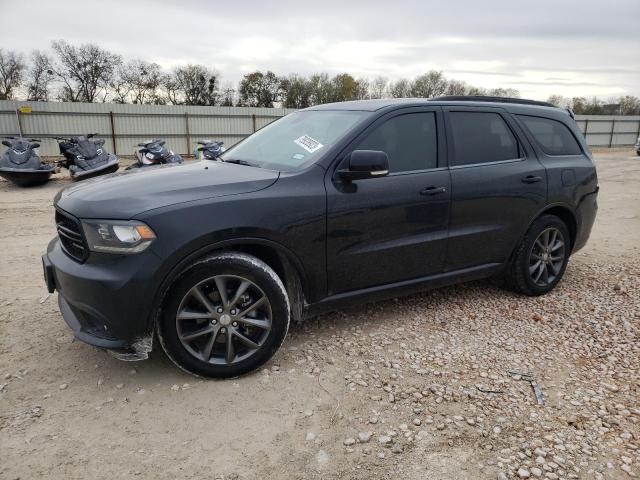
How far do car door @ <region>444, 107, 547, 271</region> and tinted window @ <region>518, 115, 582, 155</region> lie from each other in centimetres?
21

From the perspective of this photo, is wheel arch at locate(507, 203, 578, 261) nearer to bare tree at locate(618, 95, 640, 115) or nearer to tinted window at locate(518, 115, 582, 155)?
tinted window at locate(518, 115, 582, 155)

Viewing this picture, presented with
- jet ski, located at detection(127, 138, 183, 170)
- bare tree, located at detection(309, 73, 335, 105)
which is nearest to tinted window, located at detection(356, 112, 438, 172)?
jet ski, located at detection(127, 138, 183, 170)

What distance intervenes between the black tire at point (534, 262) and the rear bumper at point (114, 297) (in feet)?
10.5

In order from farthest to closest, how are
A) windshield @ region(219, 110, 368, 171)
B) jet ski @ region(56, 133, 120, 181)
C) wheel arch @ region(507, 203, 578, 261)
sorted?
jet ski @ region(56, 133, 120, 181) → wheel arch @ region(507, 203, 578, 261) → windshield @ region(219, 110, 368, 171)

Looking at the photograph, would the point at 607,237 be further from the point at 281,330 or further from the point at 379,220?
the point at 281,330

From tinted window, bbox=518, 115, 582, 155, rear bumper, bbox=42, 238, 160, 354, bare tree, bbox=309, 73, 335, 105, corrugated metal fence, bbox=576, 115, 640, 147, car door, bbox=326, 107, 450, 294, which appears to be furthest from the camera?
bare tree, bbox=309, 73, 335, 105

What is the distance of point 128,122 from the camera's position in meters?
19.1

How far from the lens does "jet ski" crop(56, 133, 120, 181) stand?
11.5m

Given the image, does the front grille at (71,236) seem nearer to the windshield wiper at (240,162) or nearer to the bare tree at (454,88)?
the windshield wiper at (240,162)

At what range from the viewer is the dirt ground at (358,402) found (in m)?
2.40

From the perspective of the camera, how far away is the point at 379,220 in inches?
136

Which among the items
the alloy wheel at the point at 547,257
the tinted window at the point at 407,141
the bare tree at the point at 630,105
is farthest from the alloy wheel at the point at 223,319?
the bare tree at the point at 630,105

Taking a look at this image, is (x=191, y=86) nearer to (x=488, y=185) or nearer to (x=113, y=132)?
(x=113, y=132)

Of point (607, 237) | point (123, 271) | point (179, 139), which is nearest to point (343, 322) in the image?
point (123, 271)
